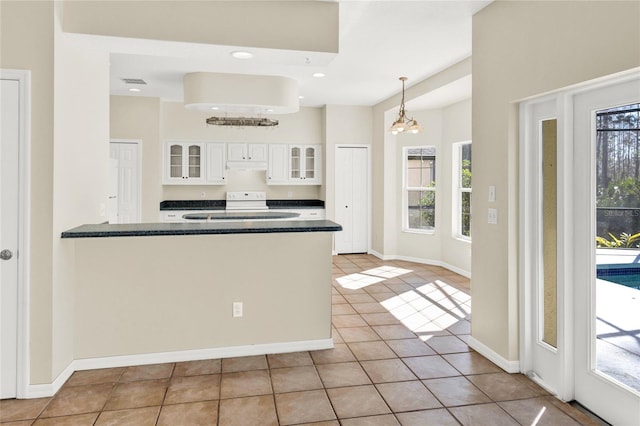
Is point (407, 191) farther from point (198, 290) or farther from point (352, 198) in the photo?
point (198, 290)

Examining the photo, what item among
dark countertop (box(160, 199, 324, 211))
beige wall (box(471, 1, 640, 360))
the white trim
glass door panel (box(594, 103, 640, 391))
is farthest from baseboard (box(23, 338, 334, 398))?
dark countertop (box(160, 199, 324, 211))

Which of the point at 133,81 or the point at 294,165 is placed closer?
the point at 133,81

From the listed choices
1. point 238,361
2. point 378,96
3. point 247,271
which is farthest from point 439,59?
point 238,361

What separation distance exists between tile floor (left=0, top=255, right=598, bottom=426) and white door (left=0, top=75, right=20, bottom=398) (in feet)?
0.75

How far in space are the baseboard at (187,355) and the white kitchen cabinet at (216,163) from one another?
15.2 ft

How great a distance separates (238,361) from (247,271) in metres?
0.67

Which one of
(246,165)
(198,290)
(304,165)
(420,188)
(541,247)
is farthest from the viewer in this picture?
(304,165)

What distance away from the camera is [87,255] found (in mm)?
3021

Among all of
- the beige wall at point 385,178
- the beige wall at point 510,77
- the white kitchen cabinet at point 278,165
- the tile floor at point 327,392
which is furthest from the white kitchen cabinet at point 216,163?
the beige wall at point 510,77

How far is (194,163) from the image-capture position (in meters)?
7.39

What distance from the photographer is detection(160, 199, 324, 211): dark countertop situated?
7.41 meters

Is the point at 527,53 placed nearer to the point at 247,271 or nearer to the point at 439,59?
the point at 439,59

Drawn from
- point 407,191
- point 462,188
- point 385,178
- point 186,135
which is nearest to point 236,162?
point 186,135

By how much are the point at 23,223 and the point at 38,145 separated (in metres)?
0.48
